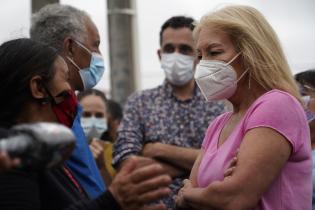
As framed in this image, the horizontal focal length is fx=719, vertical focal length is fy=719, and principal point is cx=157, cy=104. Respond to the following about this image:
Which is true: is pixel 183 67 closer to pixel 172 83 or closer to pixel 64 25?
pixel 172 83

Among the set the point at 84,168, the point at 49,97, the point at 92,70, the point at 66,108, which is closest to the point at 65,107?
the point at 66,108

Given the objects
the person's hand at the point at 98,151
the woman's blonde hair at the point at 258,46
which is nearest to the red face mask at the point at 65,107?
the woman's blonde hair at the point at 258,46

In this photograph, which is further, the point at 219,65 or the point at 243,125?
the point at 219,65

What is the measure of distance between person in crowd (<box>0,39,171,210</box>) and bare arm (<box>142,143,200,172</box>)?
134cm

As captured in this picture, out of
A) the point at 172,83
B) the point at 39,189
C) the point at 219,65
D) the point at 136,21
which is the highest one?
the point at 219,65

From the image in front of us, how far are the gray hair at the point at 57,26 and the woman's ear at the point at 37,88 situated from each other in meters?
1.35

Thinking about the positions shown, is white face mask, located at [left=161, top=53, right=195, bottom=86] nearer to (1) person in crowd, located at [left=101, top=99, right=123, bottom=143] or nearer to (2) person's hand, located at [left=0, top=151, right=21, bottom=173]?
(1) person in crowd, located at [left=101, top=99, right=123, bottom=143]

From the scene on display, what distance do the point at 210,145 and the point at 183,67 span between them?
1.65 m

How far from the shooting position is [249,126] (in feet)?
10.1

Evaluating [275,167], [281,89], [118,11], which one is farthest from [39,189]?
[118,11]

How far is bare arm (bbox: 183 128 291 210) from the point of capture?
2953 millimetres

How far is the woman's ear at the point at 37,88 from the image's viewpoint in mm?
2744

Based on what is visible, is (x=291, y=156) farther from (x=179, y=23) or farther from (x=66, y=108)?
(x=179, y=23)

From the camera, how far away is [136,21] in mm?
14570
